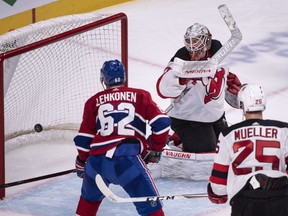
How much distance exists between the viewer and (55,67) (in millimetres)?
5520

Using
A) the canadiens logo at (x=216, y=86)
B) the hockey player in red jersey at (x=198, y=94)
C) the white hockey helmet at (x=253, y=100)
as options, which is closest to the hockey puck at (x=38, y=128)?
the hockey player in red jersey at (x=198, y=94)

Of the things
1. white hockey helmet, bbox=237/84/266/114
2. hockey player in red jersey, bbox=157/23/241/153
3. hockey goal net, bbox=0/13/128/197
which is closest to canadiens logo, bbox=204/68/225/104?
hockey player in red jersey, bbox=157/23/241/153

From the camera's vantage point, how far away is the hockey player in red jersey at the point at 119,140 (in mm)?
4109

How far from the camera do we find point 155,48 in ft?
23.2

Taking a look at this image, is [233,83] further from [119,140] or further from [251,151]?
[251,151]

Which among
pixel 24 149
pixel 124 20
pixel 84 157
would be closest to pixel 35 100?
pixel 24 149

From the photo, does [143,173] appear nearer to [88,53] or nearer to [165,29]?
[88,53]

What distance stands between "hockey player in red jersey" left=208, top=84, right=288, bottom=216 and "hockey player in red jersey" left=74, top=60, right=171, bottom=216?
1.78 ft

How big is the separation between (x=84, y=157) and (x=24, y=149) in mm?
1337

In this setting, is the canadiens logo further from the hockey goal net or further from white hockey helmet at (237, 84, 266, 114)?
white hockey helmet at (237, 84, 266, 114)

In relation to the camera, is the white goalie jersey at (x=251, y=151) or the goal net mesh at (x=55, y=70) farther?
the goal net mesh at (x=55, y=70)

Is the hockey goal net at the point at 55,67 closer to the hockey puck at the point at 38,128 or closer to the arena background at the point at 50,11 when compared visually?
the hockey puck at the point at 38,128

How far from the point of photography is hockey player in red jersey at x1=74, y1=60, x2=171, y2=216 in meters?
4.11

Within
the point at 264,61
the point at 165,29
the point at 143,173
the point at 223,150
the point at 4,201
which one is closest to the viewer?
the point at 223,150
